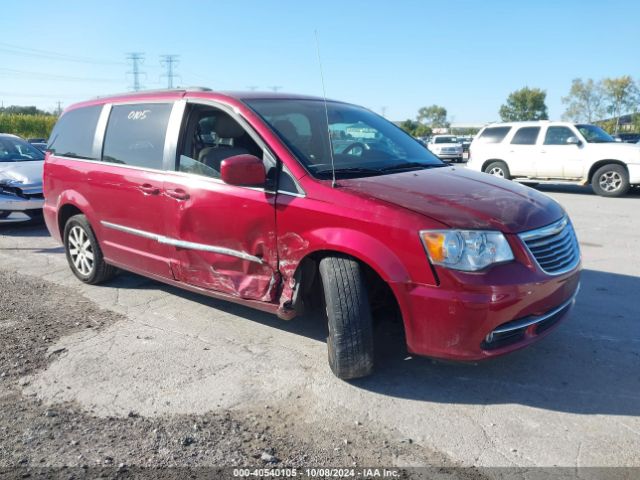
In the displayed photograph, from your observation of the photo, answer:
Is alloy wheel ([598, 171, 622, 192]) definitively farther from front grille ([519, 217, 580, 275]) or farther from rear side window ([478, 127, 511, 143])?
front grille ([519, 217, 580, 275])

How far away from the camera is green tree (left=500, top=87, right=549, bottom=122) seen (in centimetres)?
7375

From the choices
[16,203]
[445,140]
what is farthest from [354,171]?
[445,140]

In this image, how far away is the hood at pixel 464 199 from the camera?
3.09 m

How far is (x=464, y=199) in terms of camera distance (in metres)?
3.33

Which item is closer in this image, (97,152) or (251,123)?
(251,123)

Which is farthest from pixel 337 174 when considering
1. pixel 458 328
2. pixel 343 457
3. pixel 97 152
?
pixel 97 152

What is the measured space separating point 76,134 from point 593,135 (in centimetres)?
1203

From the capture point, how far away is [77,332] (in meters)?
4.31

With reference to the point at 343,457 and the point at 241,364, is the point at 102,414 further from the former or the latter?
the point at 343,457

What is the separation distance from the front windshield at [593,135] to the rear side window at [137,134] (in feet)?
38.1

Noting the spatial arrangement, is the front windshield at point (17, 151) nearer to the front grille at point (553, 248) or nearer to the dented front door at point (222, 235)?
the dented front door at point (222, 235)

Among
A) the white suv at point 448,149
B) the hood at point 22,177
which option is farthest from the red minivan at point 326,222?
the white suv at point 448,149

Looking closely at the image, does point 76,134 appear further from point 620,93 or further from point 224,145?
point 620,93

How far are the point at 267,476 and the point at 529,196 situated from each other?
2475 millimetres
